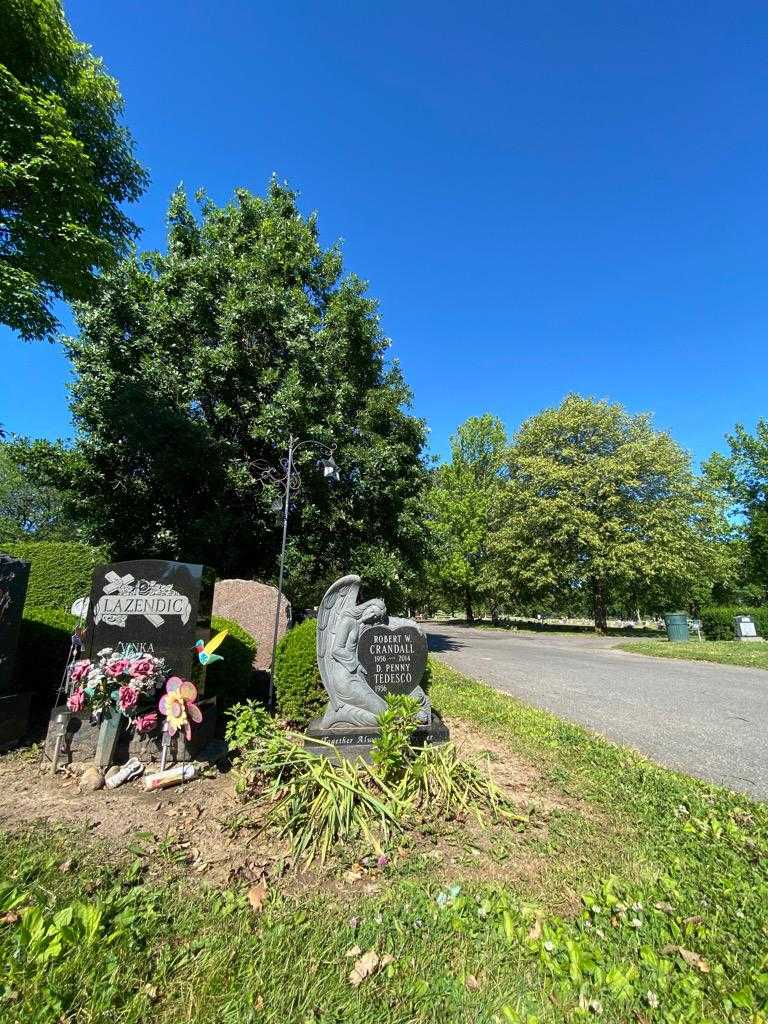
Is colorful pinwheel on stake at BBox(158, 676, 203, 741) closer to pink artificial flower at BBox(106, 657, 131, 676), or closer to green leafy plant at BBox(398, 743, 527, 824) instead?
pink artificial flower at BBox(106, 657, 131, 676)

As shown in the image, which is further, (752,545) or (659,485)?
(752,545)

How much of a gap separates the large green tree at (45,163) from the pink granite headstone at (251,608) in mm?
6137

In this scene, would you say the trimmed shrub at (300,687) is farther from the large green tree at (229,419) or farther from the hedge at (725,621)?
the hedge at (725,621)

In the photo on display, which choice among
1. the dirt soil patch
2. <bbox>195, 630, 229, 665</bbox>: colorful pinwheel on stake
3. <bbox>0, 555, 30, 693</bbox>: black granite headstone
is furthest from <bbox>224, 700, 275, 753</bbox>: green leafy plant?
<bbox>0, 555, 30, 693</bbox>: black granite headstone

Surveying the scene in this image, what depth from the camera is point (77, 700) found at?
4.25 meters

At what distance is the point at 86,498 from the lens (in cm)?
1140

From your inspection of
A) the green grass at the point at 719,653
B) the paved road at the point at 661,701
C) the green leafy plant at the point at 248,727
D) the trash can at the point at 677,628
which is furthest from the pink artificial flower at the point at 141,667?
the trash can at the point at 677,628

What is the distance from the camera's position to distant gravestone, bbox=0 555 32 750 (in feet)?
15.4

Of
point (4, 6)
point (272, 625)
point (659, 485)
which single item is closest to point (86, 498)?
point (272, 625)

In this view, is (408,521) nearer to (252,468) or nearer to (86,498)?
(252,468)

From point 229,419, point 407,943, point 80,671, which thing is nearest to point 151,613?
point 80,671

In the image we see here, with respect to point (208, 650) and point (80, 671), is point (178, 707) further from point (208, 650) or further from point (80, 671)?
point (80, 671)

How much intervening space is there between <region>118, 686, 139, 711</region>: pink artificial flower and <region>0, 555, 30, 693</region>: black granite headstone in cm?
168

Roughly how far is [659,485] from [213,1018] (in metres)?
27.5
